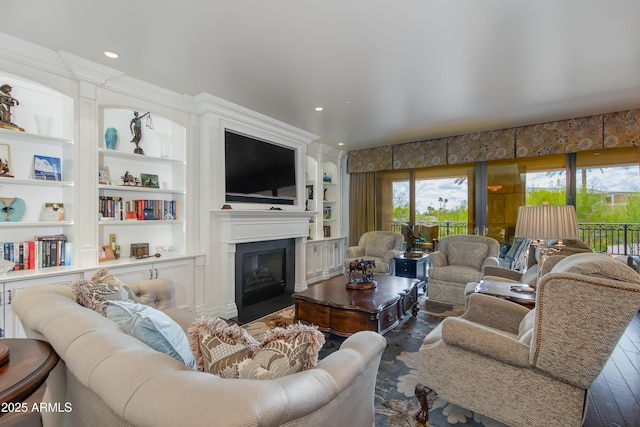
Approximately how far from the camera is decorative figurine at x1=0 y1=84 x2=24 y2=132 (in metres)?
2.44

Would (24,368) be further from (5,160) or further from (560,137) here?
(560,137)

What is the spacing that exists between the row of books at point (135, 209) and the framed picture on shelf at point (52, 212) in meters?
0.29

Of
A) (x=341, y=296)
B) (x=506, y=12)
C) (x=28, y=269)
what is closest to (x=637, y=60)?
(x=506, y=12)

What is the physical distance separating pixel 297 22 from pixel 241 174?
7.26 feet

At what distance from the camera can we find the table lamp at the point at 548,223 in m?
2.47

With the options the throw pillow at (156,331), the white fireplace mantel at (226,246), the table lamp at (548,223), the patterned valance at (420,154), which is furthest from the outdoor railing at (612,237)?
the throw pillow at (156,331)

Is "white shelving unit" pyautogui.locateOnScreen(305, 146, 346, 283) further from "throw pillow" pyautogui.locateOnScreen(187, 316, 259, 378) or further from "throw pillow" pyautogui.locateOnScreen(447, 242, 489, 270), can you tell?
"throw pillow" pyautogui.locateOnScreen(187, 316, 259, 378)

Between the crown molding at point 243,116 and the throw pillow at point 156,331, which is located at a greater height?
the crown molding at point 243,116

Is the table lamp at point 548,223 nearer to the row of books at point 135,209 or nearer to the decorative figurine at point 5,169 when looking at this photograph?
the row of books at point 135,209

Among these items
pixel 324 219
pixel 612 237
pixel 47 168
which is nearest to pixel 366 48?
pixel 47 168

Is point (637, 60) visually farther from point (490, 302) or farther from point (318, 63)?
point (318, 63)

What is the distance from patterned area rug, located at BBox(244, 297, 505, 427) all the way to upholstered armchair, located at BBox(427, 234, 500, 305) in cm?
37

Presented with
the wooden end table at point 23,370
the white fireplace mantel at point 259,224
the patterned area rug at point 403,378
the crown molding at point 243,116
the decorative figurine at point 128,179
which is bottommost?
the patterned area rug at point 403,378

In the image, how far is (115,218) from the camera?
310cm
